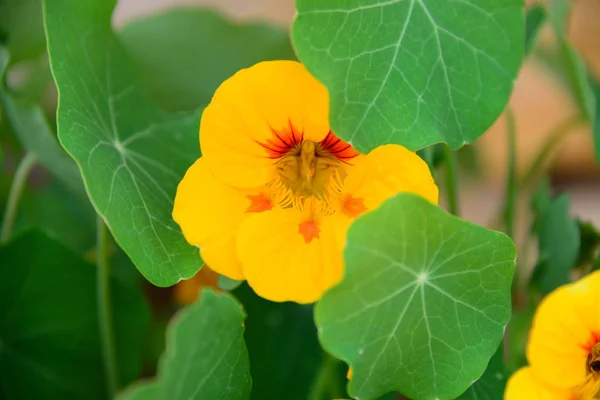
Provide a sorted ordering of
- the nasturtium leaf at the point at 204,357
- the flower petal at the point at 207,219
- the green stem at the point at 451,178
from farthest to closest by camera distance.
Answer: the green stem at the point at 451,178
the flower petal at the point at 207,219
the nasturtium leaf at the point at 204,357

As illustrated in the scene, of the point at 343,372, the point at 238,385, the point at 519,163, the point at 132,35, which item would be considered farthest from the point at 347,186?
the point at 519,163

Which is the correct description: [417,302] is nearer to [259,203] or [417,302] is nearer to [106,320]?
[259,203]

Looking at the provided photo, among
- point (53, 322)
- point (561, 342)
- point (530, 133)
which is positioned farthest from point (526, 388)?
point (530, 133)

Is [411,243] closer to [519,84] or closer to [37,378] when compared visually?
[37,378]

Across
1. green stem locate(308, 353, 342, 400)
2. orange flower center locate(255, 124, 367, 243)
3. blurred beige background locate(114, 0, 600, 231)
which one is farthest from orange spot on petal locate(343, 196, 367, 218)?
blurred beige background locate(114, 0, 600, 231)

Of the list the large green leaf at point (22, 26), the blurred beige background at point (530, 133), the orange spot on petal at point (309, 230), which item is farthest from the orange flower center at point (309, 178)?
the blurred beige background at point (530, 133)

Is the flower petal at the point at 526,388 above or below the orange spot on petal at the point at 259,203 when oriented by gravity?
below

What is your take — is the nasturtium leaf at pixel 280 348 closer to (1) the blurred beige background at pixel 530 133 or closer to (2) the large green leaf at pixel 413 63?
(2) the large green leaf at pixel 413 63

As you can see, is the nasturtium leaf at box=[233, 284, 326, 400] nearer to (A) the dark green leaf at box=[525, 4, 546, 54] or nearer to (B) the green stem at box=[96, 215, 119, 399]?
(B) the green stem at box=[96, 215, 119, 399]

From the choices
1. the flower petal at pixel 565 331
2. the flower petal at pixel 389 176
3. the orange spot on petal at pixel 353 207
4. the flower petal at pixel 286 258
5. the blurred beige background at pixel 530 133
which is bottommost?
the blurred beige background at pixel 530 133
